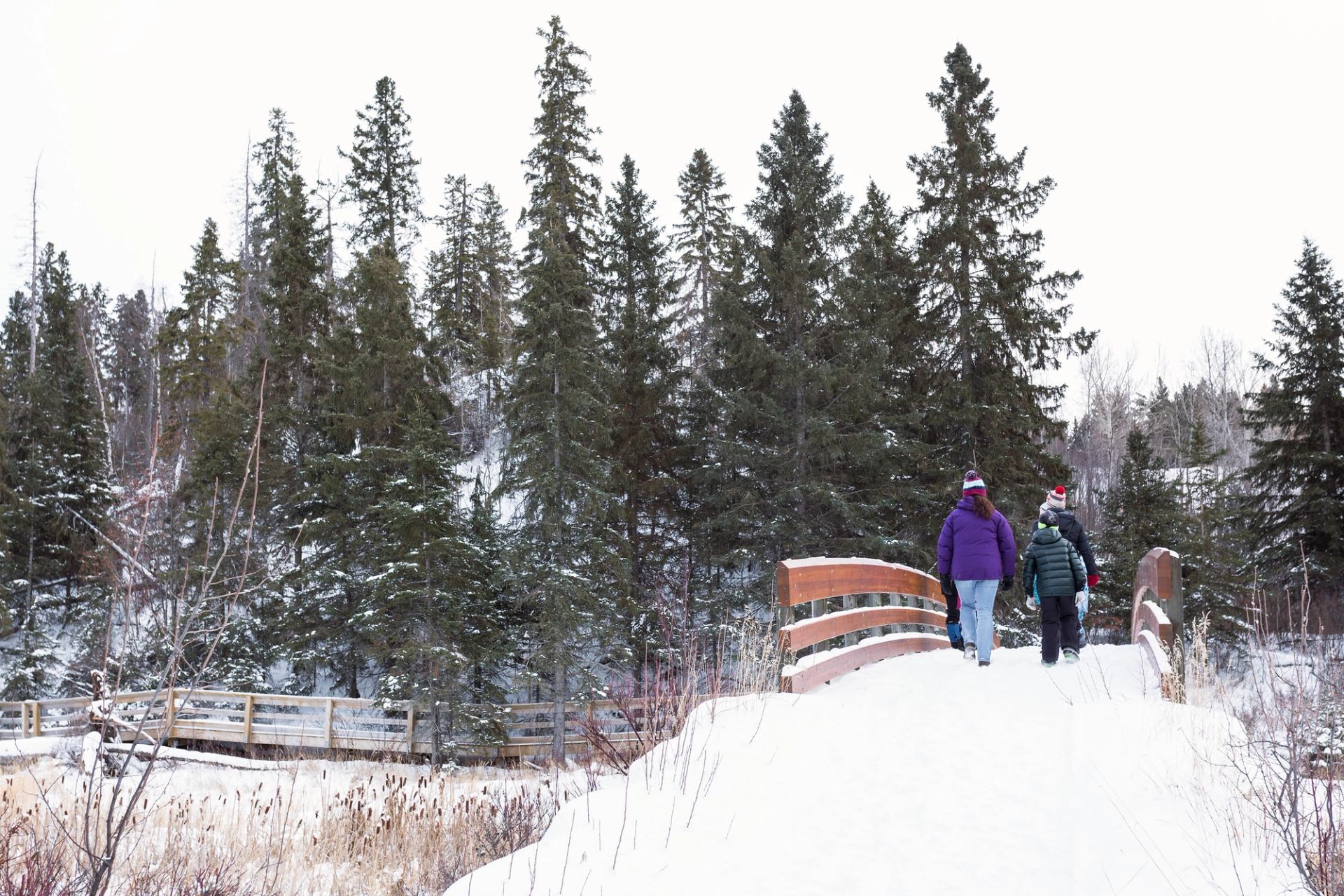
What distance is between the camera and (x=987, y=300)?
63.9 ft

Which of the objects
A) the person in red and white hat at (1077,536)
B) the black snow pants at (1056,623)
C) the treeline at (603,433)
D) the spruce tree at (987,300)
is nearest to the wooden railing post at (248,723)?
the treeline at (603,433)

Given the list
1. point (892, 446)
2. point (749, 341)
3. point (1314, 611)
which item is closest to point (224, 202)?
point (749, 341)

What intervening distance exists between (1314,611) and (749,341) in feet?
55.3

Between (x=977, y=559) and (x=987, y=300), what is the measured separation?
1253cm

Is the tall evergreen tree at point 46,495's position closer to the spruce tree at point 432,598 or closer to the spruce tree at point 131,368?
the spruce tree at point 131,368

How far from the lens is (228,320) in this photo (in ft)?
116

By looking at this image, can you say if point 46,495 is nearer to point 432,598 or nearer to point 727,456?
point 432,598

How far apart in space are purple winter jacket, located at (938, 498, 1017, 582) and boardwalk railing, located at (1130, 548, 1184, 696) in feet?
3.99

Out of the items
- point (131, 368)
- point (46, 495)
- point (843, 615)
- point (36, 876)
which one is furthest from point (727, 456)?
point (131, 368)

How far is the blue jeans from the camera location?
337 inches

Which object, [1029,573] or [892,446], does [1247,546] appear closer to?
[892,446]

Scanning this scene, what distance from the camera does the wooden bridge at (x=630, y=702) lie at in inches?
280

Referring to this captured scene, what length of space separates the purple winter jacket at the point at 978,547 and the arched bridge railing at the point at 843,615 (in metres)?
1.09

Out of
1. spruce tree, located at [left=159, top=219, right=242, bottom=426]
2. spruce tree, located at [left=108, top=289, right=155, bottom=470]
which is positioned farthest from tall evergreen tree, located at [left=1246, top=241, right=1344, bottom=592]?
spruce tree, located at [left=108, top=289, right=155, bottom=470]
